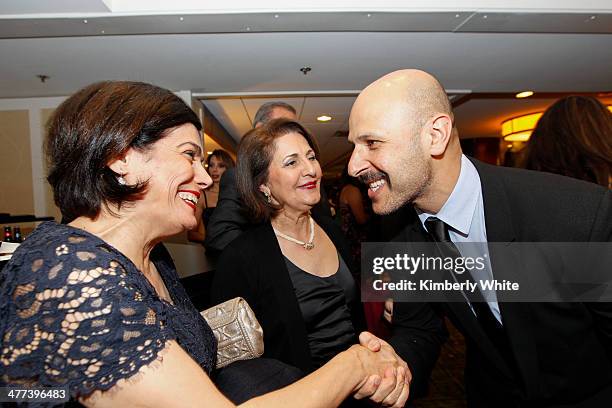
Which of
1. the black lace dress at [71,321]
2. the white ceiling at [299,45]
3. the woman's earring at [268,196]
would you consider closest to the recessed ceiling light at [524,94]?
the white ceiling at [299,45]

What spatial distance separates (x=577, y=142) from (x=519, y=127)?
7.14m

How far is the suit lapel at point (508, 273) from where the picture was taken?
1264mm

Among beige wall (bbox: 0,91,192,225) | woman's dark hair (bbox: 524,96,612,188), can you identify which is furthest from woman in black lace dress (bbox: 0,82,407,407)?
beige wall (bbox: 0,91,192,225)

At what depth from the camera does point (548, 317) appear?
1264 millimetres

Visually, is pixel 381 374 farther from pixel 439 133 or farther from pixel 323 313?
pixel 439 133

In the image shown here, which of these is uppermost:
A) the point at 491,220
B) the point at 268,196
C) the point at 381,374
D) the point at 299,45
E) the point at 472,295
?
the point at 299,45

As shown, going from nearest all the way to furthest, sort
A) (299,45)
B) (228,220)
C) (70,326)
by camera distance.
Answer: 1. (70,326)
2. (228,220)
3. (299,45)

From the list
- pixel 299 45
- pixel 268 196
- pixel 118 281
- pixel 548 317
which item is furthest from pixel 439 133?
pixel 299 45

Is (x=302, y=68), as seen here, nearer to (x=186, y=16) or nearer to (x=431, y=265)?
(x=186, y=16)

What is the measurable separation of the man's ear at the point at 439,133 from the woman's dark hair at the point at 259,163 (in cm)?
92

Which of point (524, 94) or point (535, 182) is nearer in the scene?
point (535, 182)

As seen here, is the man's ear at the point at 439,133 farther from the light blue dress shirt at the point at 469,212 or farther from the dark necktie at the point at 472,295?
the dark necktie at the point at 472,295

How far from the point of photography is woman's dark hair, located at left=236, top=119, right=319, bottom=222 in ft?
7.00

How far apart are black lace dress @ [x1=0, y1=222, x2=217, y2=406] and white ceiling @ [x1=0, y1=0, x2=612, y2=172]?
9.11ft
